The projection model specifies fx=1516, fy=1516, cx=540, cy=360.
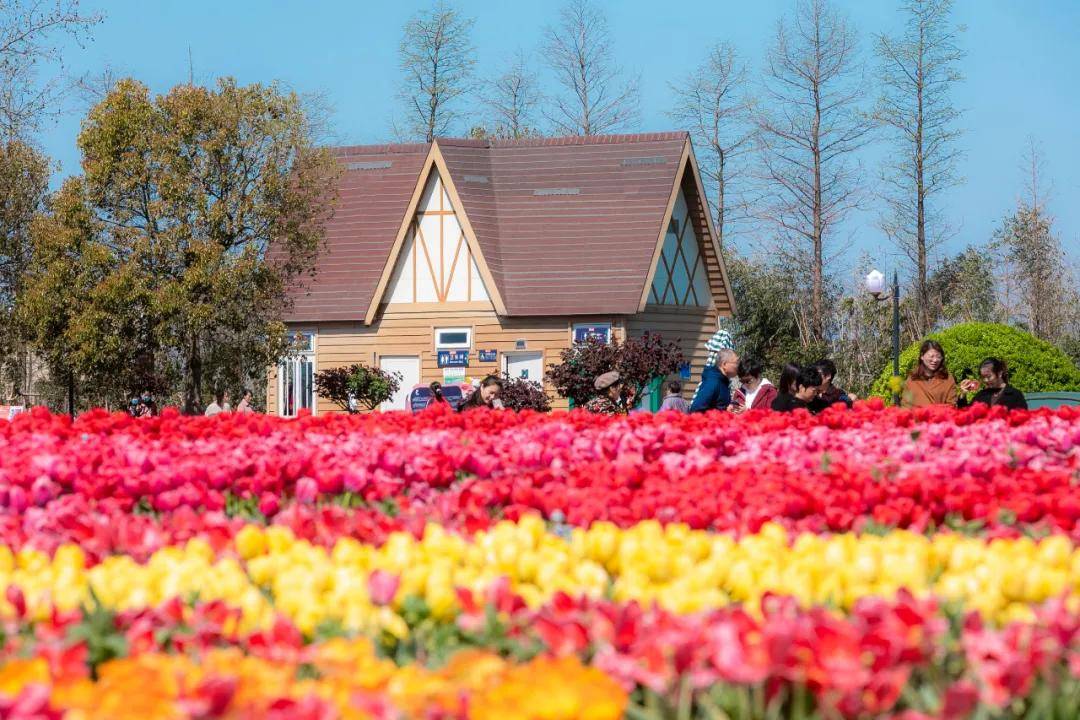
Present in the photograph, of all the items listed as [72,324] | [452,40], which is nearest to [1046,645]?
[72,324]

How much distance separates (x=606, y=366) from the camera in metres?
30.1

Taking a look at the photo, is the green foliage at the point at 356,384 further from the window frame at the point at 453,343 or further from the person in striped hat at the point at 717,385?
the person in striped hat at the point at 717,385

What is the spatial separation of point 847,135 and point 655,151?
11.9 metres

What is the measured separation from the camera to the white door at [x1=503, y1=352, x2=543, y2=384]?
4081cm

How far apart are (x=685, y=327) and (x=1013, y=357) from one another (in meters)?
16.3

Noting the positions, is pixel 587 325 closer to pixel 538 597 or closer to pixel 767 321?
pixel 767 321

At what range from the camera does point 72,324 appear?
96.1 feet

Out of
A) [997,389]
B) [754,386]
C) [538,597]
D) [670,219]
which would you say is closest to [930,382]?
[997,389]

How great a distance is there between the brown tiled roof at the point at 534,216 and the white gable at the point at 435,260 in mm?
551

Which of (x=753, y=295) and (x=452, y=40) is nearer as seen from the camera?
(x=753, y=295)

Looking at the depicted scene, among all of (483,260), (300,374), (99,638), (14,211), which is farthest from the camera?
(300,374)

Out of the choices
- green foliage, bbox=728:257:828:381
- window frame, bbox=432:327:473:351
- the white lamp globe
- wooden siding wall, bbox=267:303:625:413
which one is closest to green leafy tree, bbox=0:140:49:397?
wooden siding wall, bbox=267:303:625:413

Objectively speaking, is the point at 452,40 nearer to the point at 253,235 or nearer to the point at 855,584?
the point at 253,235

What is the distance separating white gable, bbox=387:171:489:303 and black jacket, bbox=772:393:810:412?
27.9 metres
